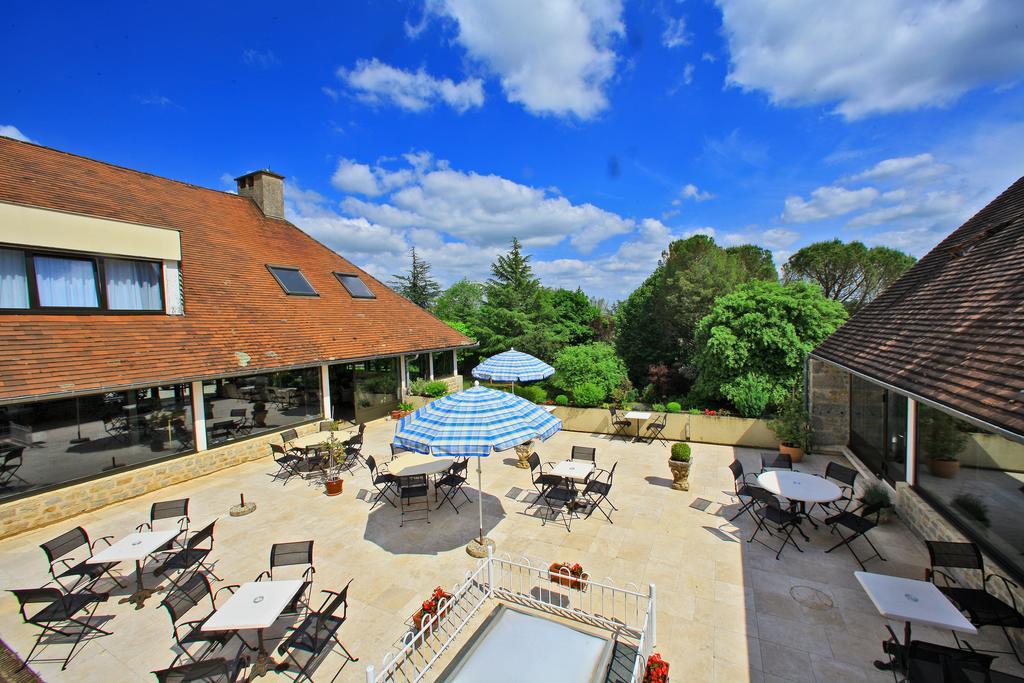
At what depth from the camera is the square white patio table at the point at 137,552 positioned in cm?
574

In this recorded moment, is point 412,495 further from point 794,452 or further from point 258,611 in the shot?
point 794,452

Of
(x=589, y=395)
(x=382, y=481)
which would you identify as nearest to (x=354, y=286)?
(x=589, y=395)

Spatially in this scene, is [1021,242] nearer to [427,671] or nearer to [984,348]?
[984,348]

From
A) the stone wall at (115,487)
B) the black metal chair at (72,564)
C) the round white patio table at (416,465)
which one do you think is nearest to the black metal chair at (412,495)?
the round white patio table at (416,465)

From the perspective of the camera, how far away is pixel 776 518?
695cm

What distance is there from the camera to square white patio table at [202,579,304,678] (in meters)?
4.38

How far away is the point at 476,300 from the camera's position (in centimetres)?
5588

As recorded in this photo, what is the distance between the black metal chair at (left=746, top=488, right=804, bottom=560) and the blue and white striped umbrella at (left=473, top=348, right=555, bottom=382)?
6471 mm

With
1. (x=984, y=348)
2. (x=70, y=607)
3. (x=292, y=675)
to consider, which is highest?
(x=984, y=348)

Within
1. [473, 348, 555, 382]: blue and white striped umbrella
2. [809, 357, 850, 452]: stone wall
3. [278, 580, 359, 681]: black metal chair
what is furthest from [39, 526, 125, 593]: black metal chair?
[809, 357, 850, 452]: stone wall

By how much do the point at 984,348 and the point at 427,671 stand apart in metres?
8.17

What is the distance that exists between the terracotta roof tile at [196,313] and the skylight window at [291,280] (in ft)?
1.00

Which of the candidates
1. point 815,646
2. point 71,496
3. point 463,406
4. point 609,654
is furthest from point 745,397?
point 71,496

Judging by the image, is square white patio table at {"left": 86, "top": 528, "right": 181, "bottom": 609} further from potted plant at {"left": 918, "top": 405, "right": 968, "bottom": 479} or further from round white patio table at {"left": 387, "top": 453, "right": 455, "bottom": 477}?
potted plant at {"left": 918, "top": 405, "right": 968, "bottom": 479}
